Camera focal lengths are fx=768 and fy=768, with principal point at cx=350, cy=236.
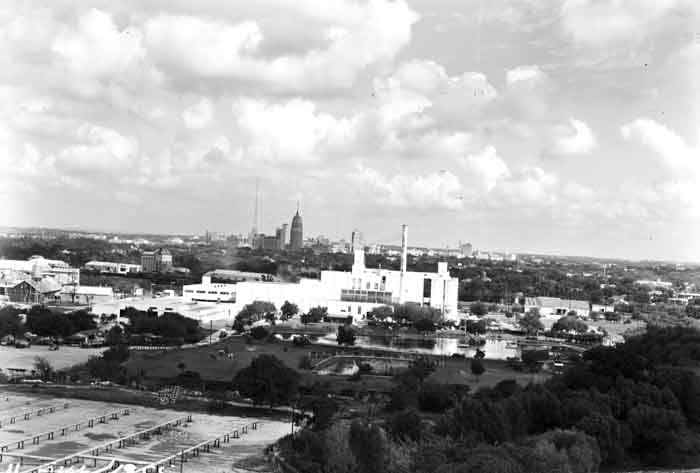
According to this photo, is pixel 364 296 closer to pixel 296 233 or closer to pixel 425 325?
pixel 425 325

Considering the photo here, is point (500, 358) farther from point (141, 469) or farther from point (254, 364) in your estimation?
point (141, 469)

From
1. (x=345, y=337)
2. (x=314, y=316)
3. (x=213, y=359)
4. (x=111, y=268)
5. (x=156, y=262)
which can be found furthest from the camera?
(x=156, y=262)

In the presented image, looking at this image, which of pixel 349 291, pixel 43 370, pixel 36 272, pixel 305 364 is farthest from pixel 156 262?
pixel 43 370

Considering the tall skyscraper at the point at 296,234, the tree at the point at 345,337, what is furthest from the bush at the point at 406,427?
the tall skyscraper at the point at 296,234

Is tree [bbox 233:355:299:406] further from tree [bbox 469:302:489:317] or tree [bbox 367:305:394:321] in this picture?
tree [bbox 469:302:489:317]

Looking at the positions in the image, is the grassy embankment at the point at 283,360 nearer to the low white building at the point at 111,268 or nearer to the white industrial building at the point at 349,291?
the white industrial building at the point at 349,291

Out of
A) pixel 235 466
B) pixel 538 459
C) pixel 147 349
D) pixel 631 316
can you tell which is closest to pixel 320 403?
pixel 235 466

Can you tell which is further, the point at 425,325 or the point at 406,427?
the point at 425,325
